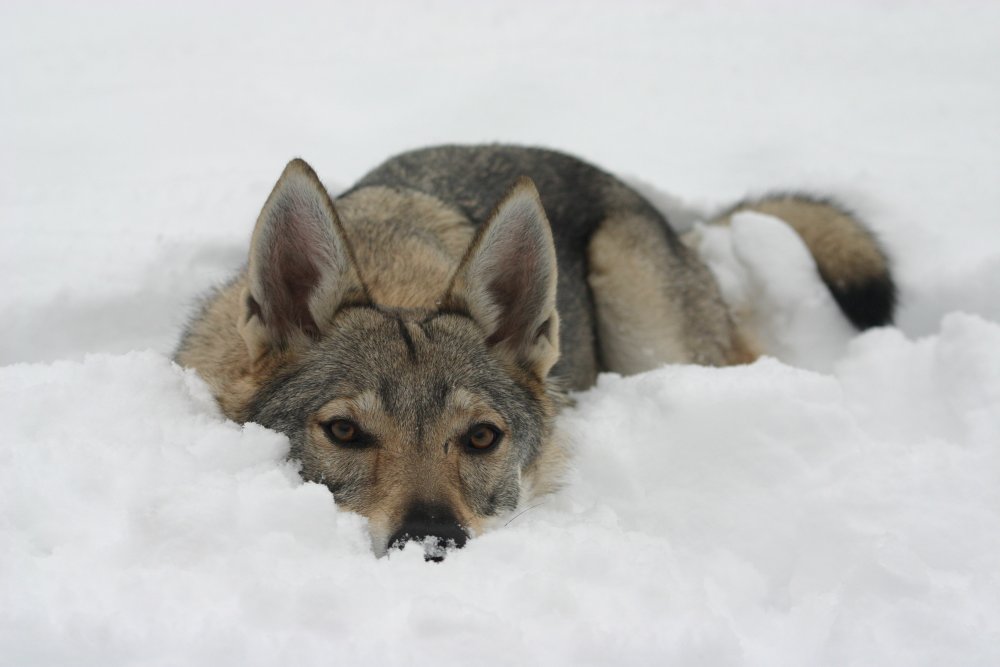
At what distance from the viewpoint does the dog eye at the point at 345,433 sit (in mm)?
3216

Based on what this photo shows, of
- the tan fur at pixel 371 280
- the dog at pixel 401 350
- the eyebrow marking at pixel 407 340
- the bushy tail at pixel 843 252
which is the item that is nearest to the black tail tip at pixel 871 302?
the bushy tail at pixel 843 252

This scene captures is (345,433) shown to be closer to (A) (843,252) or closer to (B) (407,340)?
(B) (407,340)

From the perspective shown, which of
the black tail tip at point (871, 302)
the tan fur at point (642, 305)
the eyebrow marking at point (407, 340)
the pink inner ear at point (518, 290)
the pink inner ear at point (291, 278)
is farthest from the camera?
the tan fur at point (642, 305)

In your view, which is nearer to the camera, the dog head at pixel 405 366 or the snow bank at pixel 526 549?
the snow bank at pixel 526 549

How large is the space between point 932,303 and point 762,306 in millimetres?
1155

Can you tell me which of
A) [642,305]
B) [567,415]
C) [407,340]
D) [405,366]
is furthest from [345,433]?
[642,305]

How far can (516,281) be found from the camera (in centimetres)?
387

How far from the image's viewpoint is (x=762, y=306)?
657 cm

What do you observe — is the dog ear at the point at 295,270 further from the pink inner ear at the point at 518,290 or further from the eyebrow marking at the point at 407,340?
the pink inner ear at the point at 518,290

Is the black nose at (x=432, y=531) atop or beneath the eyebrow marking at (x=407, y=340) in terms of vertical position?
beneath

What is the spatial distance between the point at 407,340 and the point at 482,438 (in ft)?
1.59

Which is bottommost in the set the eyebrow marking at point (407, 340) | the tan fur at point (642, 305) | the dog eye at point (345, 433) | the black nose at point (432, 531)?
the tan fur at point (642, 305)

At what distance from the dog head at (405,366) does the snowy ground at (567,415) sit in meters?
0.18

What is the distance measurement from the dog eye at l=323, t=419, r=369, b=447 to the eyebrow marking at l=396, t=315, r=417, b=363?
0.34 m
